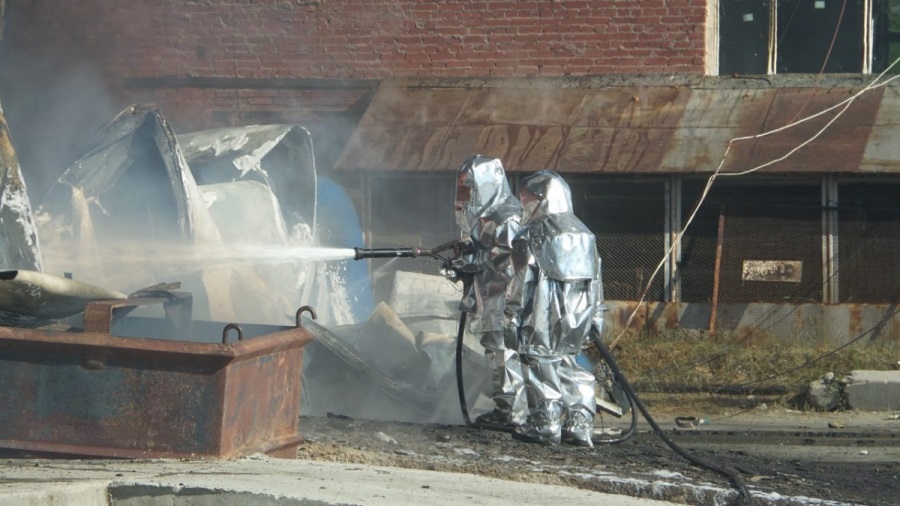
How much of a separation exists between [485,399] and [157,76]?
251 inches

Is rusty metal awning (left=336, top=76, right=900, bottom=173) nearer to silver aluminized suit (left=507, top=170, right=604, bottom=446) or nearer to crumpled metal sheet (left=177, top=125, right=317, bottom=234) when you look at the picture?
crumpled metal sheet (left=177, top=125, right=317, bottom=234)

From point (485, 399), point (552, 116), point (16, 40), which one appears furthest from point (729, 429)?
point (16, 40)

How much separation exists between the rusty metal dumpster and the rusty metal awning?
20.8 feet

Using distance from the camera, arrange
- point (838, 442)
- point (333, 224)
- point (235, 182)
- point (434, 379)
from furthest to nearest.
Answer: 1. point (333, 224)
2. point (235, 182)
3. point (434, 379)
4. point (838, 442)

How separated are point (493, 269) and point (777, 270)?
4418mm

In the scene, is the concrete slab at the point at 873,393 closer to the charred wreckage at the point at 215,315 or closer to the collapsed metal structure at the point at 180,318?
the charred wreckage at the point at 215,315

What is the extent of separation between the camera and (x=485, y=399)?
912 centimetres

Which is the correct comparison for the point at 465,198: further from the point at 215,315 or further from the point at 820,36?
the point at 820,36

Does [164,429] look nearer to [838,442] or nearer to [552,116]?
[838,442]

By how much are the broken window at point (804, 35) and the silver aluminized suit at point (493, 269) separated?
574 centimetres

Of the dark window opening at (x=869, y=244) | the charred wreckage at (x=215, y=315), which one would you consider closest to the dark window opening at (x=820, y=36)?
the dark window opening at (x=869, y=244)

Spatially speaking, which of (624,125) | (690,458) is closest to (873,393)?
(690,458)

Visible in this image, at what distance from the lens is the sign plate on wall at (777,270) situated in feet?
35.3

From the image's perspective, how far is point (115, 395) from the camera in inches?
210
